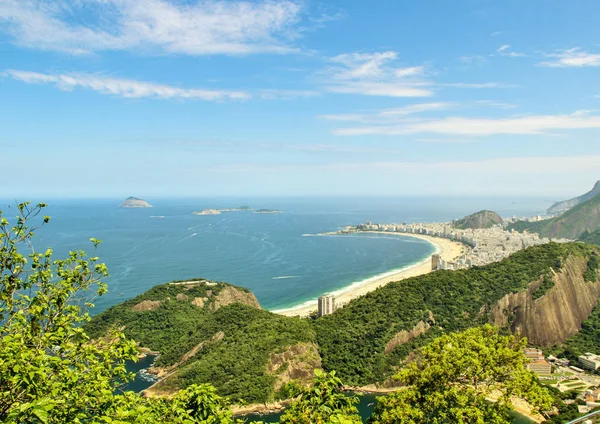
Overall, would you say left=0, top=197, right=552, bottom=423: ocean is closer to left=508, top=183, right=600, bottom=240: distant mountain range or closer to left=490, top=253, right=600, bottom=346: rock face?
left=490, top=253, right=600, bottom=346: rock face

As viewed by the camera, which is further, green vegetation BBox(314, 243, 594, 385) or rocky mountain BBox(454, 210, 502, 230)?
rocky mountain BBox(454, 210, 502, 230)

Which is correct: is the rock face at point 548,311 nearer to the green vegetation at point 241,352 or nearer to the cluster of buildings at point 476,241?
the green vegetation at point 241,352

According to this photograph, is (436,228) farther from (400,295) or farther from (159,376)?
(159,376)

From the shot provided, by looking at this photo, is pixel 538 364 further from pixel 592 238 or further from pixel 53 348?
pixel 592 238

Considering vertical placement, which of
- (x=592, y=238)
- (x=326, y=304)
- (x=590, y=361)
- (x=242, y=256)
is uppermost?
(x=592, y=238)

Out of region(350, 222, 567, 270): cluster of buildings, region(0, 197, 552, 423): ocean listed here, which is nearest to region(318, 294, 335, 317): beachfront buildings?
region(0, 197, 552, 423): ocean

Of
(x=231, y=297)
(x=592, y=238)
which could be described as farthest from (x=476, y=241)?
(x=231, y=297)
